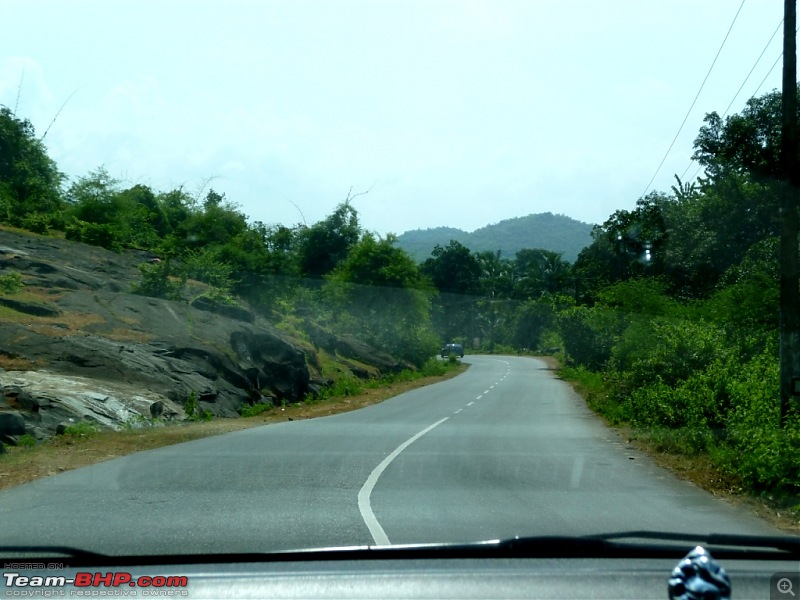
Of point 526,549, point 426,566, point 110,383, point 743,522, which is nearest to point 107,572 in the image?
point 426,566

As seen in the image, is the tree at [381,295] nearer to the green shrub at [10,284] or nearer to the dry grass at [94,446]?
the green shrub at [10,284]

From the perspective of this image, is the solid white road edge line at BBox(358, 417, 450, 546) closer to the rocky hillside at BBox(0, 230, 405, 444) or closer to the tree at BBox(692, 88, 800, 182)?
the rocky hillside at BBox(0, 230, 405, 444)

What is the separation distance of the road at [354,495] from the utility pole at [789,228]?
100 inches

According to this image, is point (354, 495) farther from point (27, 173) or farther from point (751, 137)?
point (27, 173)

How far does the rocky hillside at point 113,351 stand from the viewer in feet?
66.1

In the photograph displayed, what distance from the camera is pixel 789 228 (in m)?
13.8

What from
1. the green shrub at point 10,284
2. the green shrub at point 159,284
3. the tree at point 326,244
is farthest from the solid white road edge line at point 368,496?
the tree at point 326,244

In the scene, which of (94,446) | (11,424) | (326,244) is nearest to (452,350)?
(326,244)

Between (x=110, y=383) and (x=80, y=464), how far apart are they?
8738mm

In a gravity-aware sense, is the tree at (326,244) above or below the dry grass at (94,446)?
above

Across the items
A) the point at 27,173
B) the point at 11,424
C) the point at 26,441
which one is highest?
the point at 27,173

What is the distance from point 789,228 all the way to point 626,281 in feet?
91.8

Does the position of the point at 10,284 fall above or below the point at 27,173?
below

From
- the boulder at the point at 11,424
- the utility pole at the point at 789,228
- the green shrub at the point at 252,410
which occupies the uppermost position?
the utility pole at the point at 789,228
